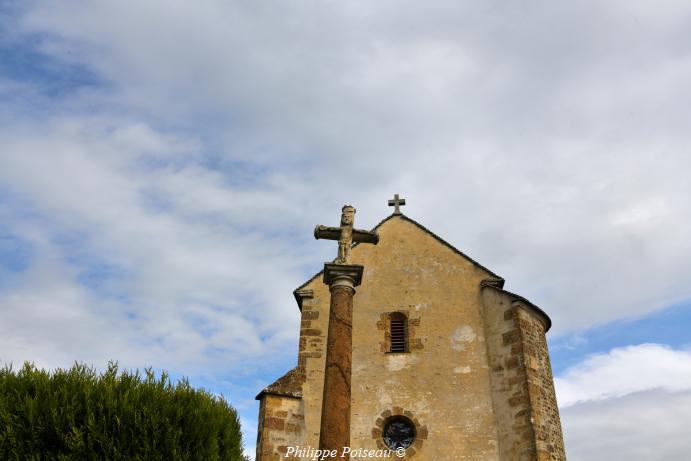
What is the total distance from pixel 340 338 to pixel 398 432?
5.65 metres

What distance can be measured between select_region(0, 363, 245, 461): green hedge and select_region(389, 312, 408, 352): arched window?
595 cm

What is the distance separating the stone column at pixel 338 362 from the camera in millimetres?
8188

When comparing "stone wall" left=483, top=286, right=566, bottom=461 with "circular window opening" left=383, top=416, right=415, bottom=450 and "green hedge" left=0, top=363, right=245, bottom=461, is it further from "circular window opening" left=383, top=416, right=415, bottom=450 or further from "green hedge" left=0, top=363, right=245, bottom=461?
"green hedge" left=0, top=363, right=245, bottom=461

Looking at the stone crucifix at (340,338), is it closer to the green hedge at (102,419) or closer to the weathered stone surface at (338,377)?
the weathered stone surface at (338,377)

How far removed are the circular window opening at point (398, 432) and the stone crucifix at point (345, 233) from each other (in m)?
5.29

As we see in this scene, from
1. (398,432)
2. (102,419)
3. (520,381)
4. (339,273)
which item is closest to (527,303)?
(520,381)

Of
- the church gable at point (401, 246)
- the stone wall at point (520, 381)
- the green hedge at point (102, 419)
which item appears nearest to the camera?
the green hedge at point (102, 419)

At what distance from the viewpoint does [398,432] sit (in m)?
13.5

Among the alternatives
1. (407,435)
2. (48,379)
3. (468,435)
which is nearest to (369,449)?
(407,435)

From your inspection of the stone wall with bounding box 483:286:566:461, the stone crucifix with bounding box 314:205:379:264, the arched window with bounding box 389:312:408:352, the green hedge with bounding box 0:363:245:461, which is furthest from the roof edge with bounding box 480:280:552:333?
the green hedge with bounding box 0:363:245:461

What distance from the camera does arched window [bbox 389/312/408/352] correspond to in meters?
14.7

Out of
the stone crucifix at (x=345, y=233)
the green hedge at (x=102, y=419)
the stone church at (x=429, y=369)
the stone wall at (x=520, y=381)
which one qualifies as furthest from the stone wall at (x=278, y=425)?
the stone crucifix at (x=345, y=233)

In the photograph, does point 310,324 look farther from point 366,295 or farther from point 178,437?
point 178,437

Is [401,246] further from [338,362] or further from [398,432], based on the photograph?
[338,362]
